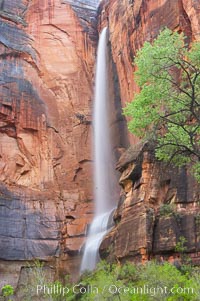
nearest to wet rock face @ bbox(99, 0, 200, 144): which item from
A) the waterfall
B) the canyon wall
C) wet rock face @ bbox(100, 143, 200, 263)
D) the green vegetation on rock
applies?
the canyon wall

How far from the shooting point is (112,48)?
115 feet

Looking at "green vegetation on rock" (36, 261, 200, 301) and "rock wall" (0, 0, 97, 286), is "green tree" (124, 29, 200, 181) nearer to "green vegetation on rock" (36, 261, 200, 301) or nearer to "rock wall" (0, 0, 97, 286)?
"green vegetation on rock" (36, 261, 200, 301)

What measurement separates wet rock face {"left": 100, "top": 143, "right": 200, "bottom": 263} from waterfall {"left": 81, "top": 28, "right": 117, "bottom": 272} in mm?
4346

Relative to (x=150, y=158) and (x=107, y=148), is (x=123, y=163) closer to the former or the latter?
(x=150, y=158)

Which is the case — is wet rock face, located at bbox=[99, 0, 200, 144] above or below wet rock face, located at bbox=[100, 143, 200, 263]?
above

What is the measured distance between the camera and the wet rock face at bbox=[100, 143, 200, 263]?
1673 centimetres

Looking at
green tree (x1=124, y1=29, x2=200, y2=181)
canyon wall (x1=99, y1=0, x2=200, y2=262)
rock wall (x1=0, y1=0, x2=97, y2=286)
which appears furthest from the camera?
rock wall (x1=0, y1=0, x2=97, y2=286)

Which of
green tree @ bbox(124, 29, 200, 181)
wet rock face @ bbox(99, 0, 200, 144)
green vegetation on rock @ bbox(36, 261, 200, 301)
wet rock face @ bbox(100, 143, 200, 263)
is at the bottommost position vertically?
green vegetation on rock @ bbox(36, 261, 200, 301)

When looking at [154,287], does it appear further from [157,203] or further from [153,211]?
[157,203]

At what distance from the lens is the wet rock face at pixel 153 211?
54.9ft

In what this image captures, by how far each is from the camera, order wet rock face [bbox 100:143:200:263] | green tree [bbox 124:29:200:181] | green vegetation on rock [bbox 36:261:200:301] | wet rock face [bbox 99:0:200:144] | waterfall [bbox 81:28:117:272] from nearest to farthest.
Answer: green vegetation on rock [bbox 36:261:200:301], green tree [bbox 124:29:200:181], wet rock face [bbox 100:143:200:263], wet rock face [bbox 99:0:200:144], waterfall [bbox 81:28:117:272]

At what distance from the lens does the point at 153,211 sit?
18.3 m

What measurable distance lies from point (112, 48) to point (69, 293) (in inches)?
901

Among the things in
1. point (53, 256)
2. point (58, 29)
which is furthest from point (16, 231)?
point (58, 29)
